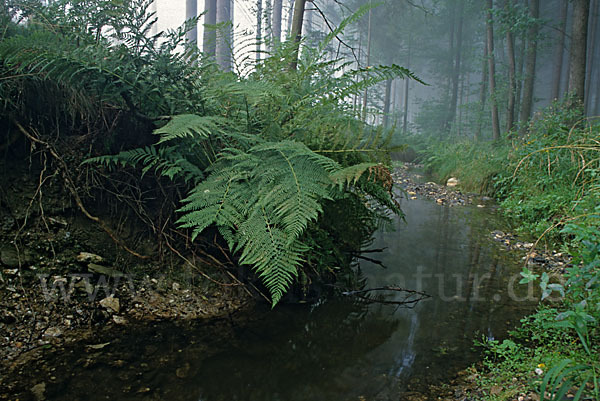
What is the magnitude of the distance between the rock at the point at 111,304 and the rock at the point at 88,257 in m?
0.24

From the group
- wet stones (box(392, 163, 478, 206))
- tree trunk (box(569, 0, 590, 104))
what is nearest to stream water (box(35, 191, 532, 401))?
wet stones (box(392, 163, 478, 206))

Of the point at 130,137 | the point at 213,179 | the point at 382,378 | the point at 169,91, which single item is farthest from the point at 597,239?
the point at 130,137

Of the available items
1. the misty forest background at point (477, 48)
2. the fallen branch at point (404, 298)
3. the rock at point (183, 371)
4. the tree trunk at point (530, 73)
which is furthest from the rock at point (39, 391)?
the tree trunk at point (530, 73)

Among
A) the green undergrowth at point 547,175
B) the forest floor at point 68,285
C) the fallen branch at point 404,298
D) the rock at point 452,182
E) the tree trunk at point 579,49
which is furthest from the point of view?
the rock at point 452,182

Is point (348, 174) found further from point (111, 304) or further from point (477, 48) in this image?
point (477, 48)

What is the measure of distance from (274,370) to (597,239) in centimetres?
169

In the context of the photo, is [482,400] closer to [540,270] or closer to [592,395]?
[592,395]

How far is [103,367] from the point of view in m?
1.71

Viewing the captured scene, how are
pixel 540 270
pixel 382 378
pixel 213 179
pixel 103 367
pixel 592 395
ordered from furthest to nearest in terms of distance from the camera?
pixel 540 270
pixel 213 179
pixel 382 378
pixel 103 367
pixel 592 395

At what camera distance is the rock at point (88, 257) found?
7.05ft

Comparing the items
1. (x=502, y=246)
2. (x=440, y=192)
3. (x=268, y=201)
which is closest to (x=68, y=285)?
(x=268, y=201)

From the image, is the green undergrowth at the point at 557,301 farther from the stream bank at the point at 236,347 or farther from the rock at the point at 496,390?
the stream bank at the point at 236,347

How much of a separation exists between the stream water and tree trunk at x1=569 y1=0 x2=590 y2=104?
19.7 ft

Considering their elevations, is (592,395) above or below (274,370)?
above
